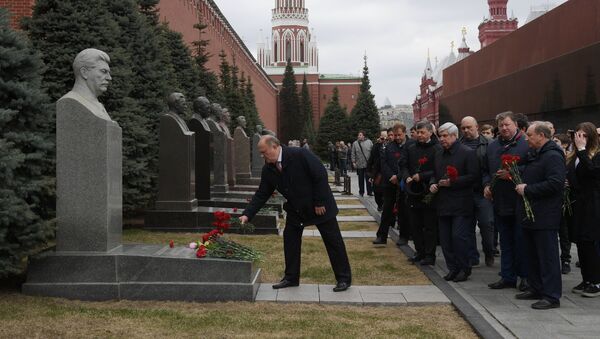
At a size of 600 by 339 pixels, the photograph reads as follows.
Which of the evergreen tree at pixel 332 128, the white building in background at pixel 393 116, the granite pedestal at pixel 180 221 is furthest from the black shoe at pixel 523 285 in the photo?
the evergreen tree at pixel 332 128

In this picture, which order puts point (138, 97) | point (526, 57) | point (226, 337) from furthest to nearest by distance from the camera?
point (526, 57) → point (138, 97) → point (226, 337)

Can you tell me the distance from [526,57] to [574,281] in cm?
1045

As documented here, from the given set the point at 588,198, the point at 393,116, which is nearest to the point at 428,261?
the point at 588,198

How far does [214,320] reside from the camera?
6.20m

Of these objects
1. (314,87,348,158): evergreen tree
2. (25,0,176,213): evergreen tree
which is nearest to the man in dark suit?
(25,0,176,213): evergreen tree

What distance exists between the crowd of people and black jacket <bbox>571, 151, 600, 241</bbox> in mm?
10

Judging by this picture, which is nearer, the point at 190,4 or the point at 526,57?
the point at 526,57

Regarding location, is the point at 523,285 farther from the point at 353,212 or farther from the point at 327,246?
the point at 353,212

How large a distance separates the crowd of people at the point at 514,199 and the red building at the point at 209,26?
759 cm

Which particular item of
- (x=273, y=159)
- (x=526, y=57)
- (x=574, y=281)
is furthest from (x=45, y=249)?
(x=526, y=57)

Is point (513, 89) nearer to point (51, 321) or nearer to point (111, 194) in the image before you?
point (111, 194)

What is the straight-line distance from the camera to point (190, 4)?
38469 mm

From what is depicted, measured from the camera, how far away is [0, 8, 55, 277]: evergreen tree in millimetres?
6500

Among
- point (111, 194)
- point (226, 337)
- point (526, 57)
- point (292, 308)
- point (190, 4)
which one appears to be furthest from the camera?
point (190, 4)
